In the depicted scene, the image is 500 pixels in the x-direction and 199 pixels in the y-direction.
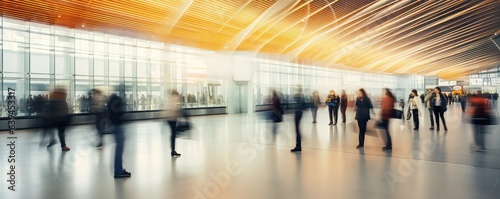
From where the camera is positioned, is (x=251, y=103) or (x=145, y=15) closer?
(x=145, y=15)

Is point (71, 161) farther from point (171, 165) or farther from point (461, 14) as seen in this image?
point (461, 14)

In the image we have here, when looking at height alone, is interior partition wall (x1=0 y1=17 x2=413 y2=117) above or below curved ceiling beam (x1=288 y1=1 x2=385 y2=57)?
below

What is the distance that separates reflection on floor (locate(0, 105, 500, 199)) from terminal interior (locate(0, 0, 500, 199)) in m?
0.04

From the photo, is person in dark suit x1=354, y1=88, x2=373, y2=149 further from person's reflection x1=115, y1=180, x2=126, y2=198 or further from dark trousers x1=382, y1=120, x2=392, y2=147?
person's reflection x1=115, y1=180, x2=126, y2=198

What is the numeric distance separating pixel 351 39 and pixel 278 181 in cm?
3143

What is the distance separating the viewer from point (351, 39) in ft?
111

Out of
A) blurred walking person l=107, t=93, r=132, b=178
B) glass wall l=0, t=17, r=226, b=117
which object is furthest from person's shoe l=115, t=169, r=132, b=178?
glass wall l=0, t=17, r=226, b=117

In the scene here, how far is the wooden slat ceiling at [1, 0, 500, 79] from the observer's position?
16828 millimetres

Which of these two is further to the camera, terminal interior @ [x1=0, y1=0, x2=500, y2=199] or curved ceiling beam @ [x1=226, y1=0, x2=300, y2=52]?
curved ceiling beam @ [x1=226, y1=0, x2=300, y2=52]

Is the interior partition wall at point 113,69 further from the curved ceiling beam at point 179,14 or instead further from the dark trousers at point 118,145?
the dark trousers at point 118,145

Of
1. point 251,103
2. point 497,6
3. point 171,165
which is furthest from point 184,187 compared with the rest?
point 497,6

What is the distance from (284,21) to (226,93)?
769 cm

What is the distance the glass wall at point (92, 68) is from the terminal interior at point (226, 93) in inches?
3.4

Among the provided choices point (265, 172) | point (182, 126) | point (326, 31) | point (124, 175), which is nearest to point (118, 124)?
point (124, 175)
